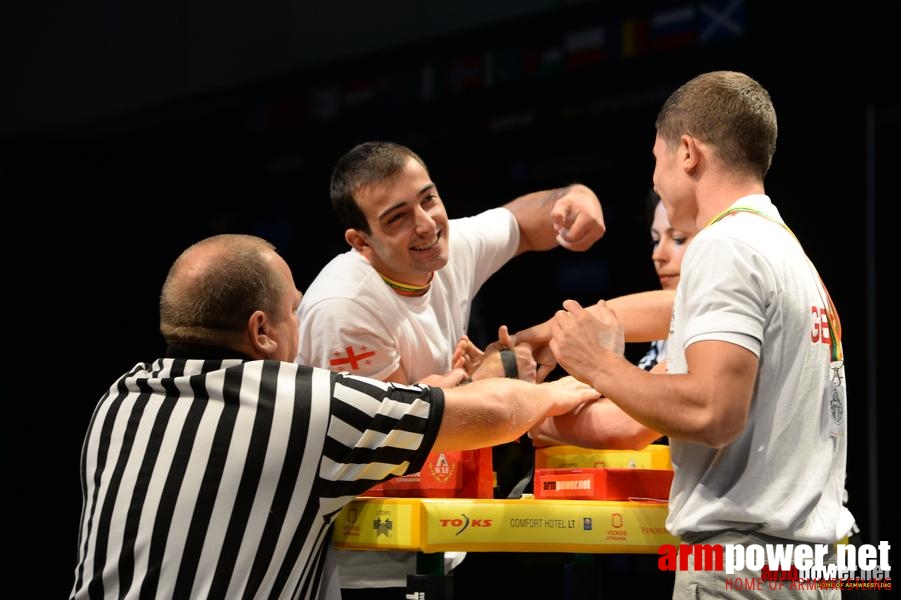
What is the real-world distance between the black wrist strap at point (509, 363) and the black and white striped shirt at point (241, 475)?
641mm

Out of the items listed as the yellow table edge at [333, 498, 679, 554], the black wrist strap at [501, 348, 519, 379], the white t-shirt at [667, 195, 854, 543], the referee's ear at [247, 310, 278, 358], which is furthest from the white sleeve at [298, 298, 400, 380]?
the white t-shirt at [667, 195, 854, 543]

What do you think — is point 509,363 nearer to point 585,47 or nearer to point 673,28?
point 673,28

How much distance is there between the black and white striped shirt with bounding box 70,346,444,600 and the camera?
182 cm

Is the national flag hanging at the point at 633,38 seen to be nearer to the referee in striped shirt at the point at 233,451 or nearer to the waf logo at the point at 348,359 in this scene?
the waf logo at the point at 348,359

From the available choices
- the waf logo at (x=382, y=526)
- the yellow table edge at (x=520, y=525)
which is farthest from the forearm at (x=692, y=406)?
the waf logo at (x=382, y=526)

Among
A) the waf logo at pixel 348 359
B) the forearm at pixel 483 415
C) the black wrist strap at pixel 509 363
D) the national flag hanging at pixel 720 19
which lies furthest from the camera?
the national flag hanging at pixel 720 19

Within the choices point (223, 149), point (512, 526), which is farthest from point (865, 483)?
point (223, 149)

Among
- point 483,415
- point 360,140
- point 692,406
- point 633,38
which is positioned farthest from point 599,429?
point 360,140

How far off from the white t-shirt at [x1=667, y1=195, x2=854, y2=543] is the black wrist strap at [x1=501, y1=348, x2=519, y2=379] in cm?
82

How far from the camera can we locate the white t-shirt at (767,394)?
5.45 ft

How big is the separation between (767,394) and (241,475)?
0.90 meters

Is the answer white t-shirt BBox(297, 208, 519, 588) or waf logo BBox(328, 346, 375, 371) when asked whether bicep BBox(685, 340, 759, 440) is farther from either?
waf logo BBox(328, 346, 375, 371)

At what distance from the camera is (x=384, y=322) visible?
2.82 metres

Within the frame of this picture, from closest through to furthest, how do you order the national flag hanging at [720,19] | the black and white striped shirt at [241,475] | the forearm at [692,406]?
the forearm at [692,406] < the black and white striped shirt at [241,475] < the national flag hanging at [720,19]
